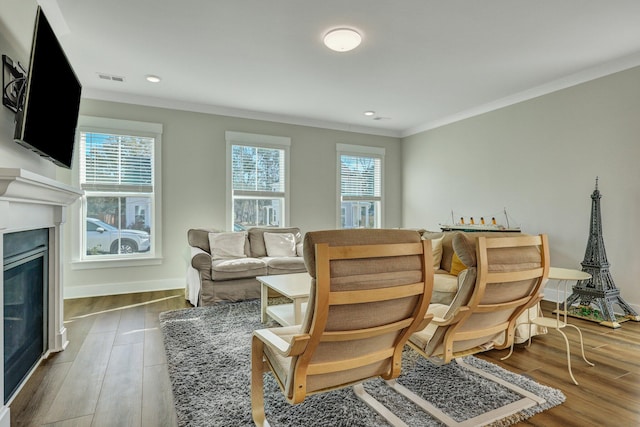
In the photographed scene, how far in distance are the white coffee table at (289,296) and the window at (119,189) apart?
2.39m

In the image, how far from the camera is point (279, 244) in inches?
201

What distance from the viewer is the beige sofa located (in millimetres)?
4145

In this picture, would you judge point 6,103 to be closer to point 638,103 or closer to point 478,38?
point 478,38

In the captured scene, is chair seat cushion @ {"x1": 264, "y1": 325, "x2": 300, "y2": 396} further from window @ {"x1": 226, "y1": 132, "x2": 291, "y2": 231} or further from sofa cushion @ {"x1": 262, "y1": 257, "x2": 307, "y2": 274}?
window @ {"x1": 226, "y1": 132, "x2": 291, "y2": 231}

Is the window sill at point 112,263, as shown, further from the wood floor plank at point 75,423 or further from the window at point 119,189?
the wood floor plank at point 75,423

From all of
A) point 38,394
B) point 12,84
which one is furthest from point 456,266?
point 12,84

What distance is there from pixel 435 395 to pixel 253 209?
4.20m

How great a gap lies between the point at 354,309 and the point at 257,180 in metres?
4.59

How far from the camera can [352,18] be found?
2965mm

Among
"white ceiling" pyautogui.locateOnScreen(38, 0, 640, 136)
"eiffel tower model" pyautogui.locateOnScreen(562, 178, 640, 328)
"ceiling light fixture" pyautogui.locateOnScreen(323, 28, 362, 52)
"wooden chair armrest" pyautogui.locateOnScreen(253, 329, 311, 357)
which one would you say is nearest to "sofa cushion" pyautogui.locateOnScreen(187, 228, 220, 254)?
"white ceiling" pyautogui.locateOnScreen(38, 0, 640, 136)

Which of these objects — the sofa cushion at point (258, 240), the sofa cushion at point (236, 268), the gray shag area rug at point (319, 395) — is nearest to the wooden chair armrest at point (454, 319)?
the gray shag area rug at point (319, 395)

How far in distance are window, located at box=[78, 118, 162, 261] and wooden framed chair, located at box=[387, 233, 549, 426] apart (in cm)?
427

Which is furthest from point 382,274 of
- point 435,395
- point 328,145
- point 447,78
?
point 328,145

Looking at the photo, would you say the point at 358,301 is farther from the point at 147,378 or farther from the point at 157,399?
the point at 147,378
